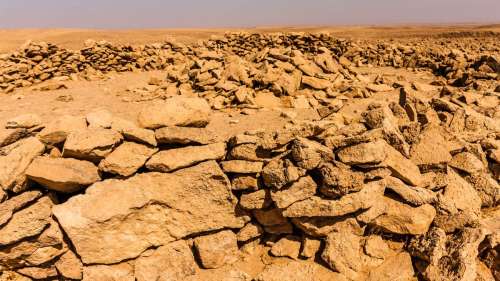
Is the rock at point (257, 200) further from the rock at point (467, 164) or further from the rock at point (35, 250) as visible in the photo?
the rock at point (467, 164)

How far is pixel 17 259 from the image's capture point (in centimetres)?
457

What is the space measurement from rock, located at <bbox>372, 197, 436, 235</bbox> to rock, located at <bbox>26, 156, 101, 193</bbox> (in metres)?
4.32

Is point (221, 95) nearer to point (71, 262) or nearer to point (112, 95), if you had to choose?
point (112, 95)

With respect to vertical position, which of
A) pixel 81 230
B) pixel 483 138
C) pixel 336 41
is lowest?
pixel 81 230

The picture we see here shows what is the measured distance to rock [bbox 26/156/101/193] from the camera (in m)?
4.50

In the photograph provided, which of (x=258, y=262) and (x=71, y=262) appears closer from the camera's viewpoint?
(x=71, y=262)

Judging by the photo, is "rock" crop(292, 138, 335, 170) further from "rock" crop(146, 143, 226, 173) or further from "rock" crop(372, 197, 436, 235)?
"rock" crop(372, 197, 436, 235)

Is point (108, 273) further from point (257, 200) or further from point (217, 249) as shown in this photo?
point (257, 200)

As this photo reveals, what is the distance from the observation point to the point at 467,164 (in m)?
6.08

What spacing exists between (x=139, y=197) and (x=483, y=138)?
6699 millimetres

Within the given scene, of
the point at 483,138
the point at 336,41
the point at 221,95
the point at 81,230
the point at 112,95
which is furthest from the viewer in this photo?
the point at 336,41

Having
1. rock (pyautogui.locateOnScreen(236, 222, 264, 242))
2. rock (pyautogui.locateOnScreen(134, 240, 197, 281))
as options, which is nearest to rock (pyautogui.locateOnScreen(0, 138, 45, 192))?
rock (pyautogui.locateOnScreen(134, 240, 197, 281))

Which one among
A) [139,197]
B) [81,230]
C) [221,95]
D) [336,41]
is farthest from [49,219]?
[336,41]

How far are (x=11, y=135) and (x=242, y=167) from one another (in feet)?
11.8
